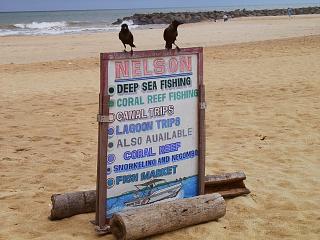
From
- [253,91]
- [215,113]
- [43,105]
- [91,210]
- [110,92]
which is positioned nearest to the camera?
[110,92]

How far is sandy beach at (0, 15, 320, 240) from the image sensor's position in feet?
13.9

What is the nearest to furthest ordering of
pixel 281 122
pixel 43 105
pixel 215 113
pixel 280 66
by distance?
pixel 281 122
pixel 215 113
pixel 43 105
pixel 280 66

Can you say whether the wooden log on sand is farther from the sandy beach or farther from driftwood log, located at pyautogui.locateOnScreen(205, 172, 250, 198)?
driftwood log, located at pyautogui.locateOnScreen(205, 172, 250, 198)

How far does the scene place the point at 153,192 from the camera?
4.23m

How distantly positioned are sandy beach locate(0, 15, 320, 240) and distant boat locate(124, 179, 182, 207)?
0.36m

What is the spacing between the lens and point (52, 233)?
405 cm

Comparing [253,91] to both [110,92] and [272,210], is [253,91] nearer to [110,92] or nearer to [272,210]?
[272,210]

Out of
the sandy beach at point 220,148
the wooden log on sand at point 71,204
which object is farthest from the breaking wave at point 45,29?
the wooden log on sand at point 71,204

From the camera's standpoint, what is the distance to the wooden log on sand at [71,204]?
14.0 ft

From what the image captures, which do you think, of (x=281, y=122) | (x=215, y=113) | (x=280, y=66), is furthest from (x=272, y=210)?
(x=280, y=66)

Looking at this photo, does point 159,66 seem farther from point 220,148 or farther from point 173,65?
point 220,148

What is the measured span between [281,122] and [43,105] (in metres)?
4.73

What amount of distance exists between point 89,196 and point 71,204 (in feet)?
0.59

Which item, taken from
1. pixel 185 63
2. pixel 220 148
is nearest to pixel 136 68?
pixel 185 63
